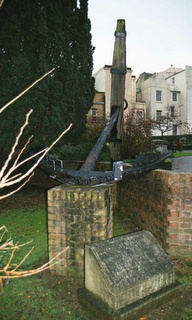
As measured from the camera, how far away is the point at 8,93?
6859mm

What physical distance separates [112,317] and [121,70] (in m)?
4.96

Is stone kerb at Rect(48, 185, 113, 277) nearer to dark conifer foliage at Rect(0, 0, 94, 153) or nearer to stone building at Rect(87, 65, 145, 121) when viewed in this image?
dark conifer foliage at Rect(0, 0, 94, 153)

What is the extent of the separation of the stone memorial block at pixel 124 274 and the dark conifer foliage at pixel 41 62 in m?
5.15

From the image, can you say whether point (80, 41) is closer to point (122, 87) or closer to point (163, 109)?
point (122, 87)

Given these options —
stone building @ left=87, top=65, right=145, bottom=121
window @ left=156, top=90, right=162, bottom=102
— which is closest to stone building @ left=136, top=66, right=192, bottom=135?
window @ left=156, top=90, right=162, bottom=102

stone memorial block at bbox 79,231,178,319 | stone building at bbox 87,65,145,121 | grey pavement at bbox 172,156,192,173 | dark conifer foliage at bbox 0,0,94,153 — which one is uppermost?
stone building at bbox 87,65,145,121

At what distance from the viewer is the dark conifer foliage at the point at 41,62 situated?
6879mm

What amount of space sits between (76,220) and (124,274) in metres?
1.05

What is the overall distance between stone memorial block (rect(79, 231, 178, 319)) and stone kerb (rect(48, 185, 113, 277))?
1.30 ft

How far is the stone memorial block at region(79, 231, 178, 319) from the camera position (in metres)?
2.64

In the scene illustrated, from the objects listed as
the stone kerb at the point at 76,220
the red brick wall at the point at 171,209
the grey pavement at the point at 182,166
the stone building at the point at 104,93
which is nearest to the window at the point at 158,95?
the stone building at the point at 104,93

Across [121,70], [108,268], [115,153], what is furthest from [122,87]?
[108,268]

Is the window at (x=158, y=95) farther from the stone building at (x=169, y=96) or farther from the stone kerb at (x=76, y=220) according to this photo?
the stone kerb at (x=76, y=220)

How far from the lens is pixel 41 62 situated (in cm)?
703
